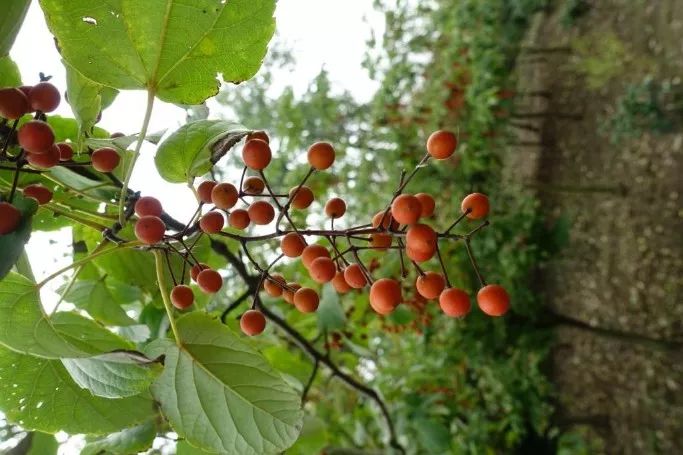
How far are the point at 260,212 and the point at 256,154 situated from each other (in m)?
0.09

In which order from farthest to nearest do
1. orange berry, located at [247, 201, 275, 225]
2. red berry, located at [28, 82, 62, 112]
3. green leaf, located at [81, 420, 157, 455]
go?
1. green leaf, located at [81, 420, 157, 455]
2. orange berry, located at [247, 201, 275, 225]
3. red berry, located at [28, 82, 62, 112]

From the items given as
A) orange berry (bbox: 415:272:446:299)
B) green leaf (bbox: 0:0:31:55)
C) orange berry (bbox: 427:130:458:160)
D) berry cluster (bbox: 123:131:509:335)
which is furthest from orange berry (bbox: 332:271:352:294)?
green leaf (bbox: 0:0:31:55)

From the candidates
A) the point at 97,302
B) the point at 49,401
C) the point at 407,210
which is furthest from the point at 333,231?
the point at 97,302

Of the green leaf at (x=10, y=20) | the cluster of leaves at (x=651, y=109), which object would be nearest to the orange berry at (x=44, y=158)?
the green leaf at (x=10, y=20)

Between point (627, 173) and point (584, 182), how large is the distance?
1.09 feet

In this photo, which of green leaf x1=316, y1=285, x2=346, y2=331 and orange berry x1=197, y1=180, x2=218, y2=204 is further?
green leaf x1=316, y1=285, x2=346, y2=331

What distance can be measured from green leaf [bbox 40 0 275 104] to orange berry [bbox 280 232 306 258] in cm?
21

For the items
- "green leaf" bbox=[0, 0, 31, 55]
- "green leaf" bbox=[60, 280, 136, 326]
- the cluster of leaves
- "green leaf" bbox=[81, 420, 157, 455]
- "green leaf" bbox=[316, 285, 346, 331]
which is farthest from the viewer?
the cluster of leaves

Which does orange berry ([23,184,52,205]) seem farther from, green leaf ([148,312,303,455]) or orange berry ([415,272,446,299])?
orange berry ([415,272,446,299])

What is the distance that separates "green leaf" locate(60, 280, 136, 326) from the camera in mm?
1131

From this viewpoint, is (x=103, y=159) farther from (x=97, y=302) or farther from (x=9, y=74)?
(x=97, y=302)

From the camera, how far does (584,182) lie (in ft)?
11.7

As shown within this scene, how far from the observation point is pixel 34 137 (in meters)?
0.60

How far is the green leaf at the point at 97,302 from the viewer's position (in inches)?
44.5
